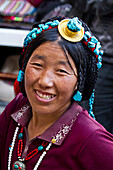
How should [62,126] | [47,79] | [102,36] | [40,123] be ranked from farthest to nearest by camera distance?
1. [102,36]
2. [40,123]
3. [62,126]
4. [47,79]

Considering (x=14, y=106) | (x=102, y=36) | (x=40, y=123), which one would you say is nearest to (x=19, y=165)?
(x=40, y=123)

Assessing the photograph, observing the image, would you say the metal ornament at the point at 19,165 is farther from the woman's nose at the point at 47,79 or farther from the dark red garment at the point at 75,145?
the woman's nose at the point at 47,79

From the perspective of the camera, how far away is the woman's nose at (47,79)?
45.9 inches

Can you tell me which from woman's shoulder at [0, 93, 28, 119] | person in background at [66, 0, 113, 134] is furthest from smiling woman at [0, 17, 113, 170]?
person in background at [66, 0, 113, 134]

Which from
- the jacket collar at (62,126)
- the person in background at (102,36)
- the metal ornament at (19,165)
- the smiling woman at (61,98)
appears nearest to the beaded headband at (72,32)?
the smiling woman at (61,98)

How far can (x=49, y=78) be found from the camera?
1.18 meters

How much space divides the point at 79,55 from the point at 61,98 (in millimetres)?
236

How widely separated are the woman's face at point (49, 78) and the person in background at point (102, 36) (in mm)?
1083

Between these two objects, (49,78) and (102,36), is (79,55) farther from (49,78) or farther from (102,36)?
(102,36)

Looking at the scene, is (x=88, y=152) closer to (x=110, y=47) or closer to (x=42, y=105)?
(x=42, y=105)

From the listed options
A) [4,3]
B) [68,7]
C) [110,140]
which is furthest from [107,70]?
[4,3]

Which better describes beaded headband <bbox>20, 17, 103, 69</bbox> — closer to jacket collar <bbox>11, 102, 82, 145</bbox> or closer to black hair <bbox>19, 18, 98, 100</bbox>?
black hair <bbox>19, 18, 98, 100</bbox>

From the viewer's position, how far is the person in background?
2334 mm

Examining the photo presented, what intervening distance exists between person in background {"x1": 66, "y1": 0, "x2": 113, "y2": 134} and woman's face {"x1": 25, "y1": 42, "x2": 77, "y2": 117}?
108 centimetres
